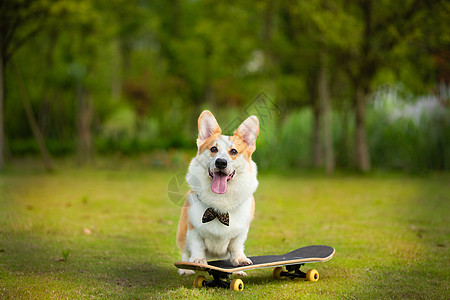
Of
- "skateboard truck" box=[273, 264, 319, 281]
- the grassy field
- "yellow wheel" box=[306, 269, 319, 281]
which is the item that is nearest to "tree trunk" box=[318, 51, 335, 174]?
the grassy field

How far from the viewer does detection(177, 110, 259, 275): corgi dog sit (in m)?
4.19

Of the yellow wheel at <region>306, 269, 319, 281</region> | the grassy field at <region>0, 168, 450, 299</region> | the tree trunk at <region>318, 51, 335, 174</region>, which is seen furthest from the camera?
the tree trunk at <region>318, 51, 335, 174</region>

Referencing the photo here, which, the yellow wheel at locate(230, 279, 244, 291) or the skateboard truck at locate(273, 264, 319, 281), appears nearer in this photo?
the yellow wheel at locate(230, 279, 244, 291)

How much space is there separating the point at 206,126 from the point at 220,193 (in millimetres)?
569

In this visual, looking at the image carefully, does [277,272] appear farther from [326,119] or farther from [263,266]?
[326,119]

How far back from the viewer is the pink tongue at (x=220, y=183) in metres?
4.12

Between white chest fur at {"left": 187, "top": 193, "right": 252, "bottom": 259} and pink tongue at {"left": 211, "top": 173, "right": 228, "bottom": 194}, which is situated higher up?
pink tongue at {"left": 211, "top": 173, "right": 228, "bottom": 194}

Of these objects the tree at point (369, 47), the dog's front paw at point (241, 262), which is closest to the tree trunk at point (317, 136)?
the tree at point (369, 47)

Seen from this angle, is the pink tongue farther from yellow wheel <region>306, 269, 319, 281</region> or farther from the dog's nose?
yellow wheel <region>306, 269, 319, 281</region>

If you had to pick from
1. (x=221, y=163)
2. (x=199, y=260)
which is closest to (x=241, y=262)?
(x=199, y=260)

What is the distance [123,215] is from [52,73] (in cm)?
1232

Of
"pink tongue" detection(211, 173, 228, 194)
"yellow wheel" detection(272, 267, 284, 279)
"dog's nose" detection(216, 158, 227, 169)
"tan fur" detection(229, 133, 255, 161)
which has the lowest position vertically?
"yellow wheel" detection(272, 267, 284, 279)

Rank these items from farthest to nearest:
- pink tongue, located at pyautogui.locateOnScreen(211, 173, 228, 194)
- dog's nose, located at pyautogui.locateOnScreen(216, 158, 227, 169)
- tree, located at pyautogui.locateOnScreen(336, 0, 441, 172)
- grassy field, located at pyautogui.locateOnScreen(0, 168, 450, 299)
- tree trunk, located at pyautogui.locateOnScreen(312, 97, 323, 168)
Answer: tree trunk, located at pyautogui.locateOnScreen(312, 97, 323, 168)
tree, located at pyautogui.locateOnScreen(336, 0, 441, 172)
grassy field, located at pyautogui.locateOnScreen(0, 168, 450, 299)
pink tongue, located at pyautogui.locateOnScreen(211, 173, 228, 194)
dog's nose, located at pyautogui.locateOnScreen(216, 158, 227, 169)

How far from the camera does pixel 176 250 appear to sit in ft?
19.1
